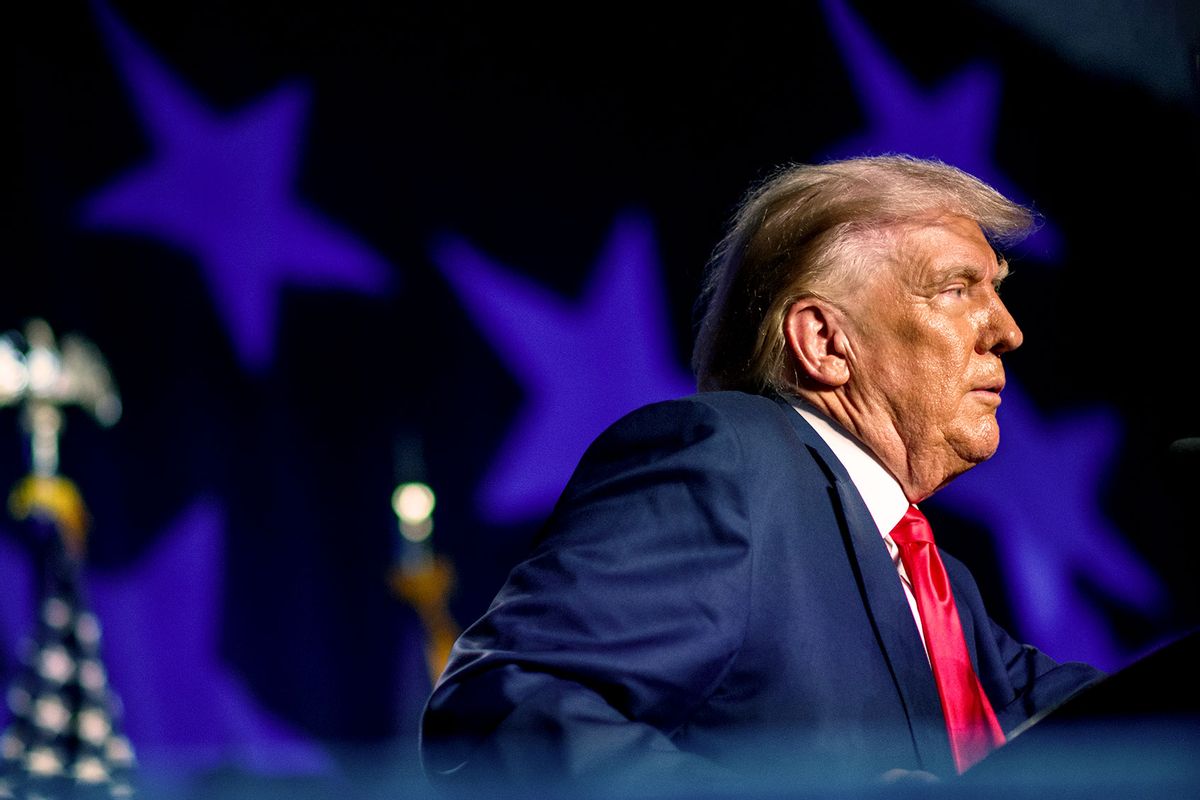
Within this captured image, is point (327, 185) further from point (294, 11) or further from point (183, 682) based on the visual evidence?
point (183, 682)

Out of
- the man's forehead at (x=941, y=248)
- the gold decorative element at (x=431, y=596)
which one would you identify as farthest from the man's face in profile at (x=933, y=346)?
the gold decorative element at (x=431, y=596)

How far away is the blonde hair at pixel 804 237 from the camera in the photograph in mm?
1531

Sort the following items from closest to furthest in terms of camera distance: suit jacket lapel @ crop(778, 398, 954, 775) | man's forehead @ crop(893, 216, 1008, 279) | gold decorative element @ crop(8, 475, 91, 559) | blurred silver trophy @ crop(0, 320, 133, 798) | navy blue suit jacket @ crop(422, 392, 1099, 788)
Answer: navy blue suit jacket @ crop(422, 392, 1099, 788)
suit jacket lapel @ crop(778, 398, 954, 775)
man's forehead @ crop(893, 216, 1008, 279)
blurred silver trophy @ crop(0, 320, 133, 798)
gold decorative element @ crop(8, 475, 91, 559)

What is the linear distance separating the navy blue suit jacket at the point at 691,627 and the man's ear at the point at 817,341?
0.67ft

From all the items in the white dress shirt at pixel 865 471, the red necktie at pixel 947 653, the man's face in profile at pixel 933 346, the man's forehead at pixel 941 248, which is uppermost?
the man's forehead at pixel 941 248

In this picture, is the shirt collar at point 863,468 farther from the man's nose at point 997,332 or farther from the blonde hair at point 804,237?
the man's nose at point 997,332

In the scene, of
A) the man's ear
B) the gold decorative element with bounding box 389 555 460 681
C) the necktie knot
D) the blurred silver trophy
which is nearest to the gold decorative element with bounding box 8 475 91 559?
the blurred silver trophy

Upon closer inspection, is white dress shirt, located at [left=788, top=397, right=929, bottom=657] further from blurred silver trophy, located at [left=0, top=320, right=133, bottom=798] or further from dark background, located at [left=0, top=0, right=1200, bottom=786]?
blurred silver trophy, located at [left=0, top=320, right=133, bottom=798]

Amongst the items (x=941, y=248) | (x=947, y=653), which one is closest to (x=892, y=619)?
(x=947, y=653)

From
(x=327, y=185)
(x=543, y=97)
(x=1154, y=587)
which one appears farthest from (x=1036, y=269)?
(x=327, y=185)

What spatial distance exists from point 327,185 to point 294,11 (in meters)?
0.45

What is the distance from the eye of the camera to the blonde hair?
5.02 feet

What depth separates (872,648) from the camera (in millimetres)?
1188

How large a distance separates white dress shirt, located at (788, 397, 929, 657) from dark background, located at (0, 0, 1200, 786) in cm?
175
